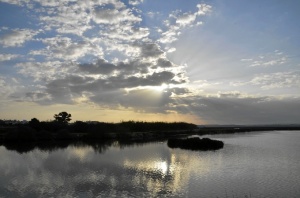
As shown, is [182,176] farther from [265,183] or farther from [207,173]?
[265,183]

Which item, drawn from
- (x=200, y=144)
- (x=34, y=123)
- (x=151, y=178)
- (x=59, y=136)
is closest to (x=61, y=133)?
(x=59, y=136)

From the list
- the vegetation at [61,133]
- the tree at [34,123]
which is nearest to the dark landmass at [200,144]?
the vegetation at [61,133]

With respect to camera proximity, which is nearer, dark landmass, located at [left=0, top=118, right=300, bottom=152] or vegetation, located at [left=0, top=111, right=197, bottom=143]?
dark landmass, located at [left=0, top=118, right=300, bottom=152]

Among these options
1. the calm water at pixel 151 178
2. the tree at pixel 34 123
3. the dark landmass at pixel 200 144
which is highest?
the tree at pixel 34 123

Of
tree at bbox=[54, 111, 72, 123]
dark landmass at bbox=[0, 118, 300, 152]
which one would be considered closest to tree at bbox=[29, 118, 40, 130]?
dark landmass at bbox=[0, 118, 300, 152]

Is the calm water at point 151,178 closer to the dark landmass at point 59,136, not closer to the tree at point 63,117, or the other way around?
the dark landmass at point 59,136

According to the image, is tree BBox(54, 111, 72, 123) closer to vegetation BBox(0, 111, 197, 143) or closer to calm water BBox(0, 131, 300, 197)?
vegetation BBox(0, 111, 197, 143)

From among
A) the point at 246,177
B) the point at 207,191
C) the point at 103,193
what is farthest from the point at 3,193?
the point at 246,177

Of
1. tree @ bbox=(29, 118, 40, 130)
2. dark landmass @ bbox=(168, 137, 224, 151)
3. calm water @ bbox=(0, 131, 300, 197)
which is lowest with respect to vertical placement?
calm water @ bbox=(0, 131, 300, 197)

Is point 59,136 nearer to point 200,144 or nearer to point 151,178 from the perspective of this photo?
point 200,144

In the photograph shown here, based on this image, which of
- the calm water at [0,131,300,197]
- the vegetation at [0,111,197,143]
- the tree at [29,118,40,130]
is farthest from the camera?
the tree at [29,118,40,130]

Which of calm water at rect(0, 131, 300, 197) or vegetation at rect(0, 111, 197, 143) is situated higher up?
vegetation at rect(0, 111, 197, 143)

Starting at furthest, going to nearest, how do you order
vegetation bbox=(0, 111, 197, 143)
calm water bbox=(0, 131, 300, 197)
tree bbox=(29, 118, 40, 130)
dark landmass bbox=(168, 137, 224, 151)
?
tree bbox=(29, 118, 40, 130), vegetation bbox=(0, 111, 197, 143), dark landmass bbox=(168, 137, 224, 151), calm water bbox=(0, 131, 300, 197)

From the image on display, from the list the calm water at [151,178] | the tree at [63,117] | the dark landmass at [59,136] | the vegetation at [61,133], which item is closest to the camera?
the calm water at [151,178]
